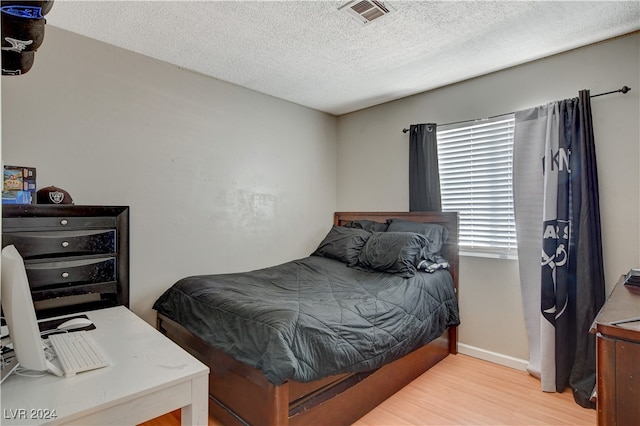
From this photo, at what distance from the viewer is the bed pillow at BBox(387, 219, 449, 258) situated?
10.1 feet

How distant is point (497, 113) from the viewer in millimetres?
2939

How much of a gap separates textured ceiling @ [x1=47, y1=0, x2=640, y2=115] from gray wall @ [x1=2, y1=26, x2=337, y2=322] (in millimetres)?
218

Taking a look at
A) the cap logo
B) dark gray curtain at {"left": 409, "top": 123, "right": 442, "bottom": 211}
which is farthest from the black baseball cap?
dark gray curtain at {"left": 409, "top": 123, "right": 442, "bottom": 211}

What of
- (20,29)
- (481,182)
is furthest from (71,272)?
(481,182)

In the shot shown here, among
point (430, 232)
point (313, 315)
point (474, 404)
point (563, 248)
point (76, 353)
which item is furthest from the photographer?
point (430, 232)

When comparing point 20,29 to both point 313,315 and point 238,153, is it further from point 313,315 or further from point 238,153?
point 238,153

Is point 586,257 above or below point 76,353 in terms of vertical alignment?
above

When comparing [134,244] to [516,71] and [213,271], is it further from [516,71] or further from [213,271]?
[516,71]

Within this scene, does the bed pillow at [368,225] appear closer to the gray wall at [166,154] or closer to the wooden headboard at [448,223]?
the wooden headboard at [448,223]

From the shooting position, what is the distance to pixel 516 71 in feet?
9.29

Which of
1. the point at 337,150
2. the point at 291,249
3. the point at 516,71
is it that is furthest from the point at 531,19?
the point at 291,249

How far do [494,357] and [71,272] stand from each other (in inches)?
122

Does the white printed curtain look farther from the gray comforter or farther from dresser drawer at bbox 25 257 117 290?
dresser drawer at bbox 25 257 117 290

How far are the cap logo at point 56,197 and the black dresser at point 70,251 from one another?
0.48ft
